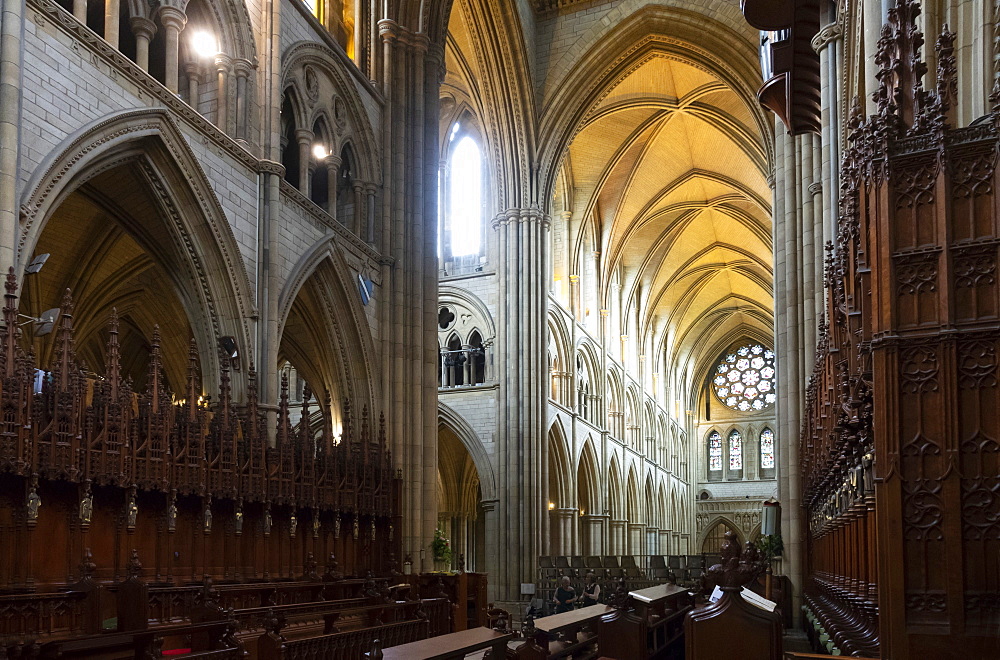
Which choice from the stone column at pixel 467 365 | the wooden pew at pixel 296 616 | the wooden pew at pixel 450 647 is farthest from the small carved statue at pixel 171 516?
the stone column at pixel 467 365

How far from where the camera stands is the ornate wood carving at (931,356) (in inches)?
164

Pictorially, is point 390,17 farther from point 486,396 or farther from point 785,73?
point 486,396

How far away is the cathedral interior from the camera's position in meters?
4.41

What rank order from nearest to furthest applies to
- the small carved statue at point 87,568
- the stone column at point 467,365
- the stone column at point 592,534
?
the small carved statue at point 87,568, the stone column at point 467,365, the stone column at point 592,534

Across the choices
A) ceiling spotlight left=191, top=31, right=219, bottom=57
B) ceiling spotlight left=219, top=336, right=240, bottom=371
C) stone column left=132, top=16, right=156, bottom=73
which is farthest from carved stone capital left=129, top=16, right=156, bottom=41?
ceiling spotlight left=219, top=336, right=240, bottom=371

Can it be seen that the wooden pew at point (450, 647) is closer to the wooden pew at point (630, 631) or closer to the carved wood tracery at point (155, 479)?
the wooden pew at point (630, 631)

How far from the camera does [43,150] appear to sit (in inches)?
396

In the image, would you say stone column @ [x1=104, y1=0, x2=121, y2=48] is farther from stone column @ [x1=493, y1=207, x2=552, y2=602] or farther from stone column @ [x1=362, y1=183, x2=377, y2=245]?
stone column @ [x1=493, y1=207, x2=552, y2=602]

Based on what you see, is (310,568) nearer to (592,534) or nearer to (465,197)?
(465,197)

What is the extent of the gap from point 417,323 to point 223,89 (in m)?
6.02

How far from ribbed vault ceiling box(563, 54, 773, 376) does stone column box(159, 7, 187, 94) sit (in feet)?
54.9

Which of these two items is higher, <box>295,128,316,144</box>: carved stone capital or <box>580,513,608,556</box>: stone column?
<box>295,128,316,144</box>: carved stone capital

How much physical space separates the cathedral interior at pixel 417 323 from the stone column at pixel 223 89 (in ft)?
0.14

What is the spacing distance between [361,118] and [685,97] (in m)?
16.1
